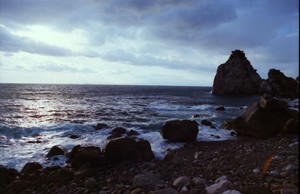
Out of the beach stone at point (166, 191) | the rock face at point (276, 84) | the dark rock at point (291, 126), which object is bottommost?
the beach stone at point (166, 191)

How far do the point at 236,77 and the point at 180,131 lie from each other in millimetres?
73744

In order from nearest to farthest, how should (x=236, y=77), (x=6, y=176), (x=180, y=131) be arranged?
(x=6, y=176), (x=180, y=131), (x=236, y=77)

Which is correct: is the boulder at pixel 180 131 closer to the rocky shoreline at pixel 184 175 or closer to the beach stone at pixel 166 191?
the rocky shoreline at pixel 184 175

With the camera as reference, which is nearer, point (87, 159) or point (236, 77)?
point (87, 159)

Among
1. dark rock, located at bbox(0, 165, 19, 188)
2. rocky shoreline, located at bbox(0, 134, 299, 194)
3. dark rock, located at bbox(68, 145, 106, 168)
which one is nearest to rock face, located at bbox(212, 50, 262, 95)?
rocky shoreline, located at bbox(0, 134, 299, 194)

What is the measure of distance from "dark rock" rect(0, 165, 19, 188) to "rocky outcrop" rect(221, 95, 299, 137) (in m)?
12.5

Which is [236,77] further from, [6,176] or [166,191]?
[166,191]

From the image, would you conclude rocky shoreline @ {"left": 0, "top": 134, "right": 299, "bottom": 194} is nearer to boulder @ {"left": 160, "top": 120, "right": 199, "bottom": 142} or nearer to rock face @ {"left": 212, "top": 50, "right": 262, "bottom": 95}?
boulder @ {"left": 160, "top": 120, "right": 199, "bottom": 142}

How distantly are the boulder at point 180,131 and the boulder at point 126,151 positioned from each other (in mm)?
3560

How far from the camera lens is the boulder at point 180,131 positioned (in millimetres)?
17188

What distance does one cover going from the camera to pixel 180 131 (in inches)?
681

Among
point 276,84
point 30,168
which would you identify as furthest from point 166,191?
point 276,84

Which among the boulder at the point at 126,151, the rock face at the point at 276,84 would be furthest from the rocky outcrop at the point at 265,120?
the rock face at the point at 276,84

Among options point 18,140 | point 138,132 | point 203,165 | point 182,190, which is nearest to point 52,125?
point 18,140
